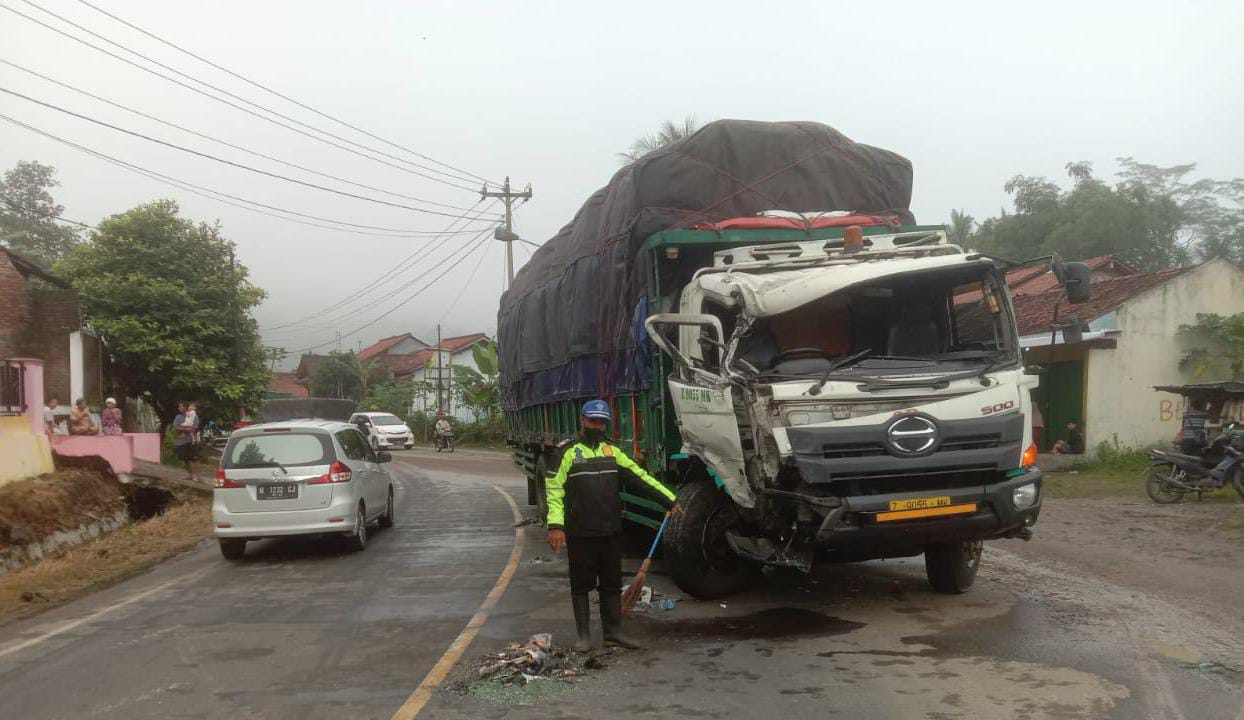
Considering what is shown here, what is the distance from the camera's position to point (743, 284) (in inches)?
294

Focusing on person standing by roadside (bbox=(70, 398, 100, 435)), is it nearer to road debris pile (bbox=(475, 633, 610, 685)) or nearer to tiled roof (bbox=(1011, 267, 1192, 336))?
road debris pile (bbox=(475, 633, 610, 685))

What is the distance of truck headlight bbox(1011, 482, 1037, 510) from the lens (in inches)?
269

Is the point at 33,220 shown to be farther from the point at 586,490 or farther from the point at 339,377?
the point at 586,490

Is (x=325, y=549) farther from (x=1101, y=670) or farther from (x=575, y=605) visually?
(x=1101, y=670)

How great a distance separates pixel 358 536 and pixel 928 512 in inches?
300

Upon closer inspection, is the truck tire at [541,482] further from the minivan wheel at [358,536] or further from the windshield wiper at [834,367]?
the windshield wiper at [834,367]

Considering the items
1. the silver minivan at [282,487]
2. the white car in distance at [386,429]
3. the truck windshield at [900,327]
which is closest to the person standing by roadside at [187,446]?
the silver minivan at [282,487]

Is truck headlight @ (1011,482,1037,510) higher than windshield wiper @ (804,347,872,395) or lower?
lower

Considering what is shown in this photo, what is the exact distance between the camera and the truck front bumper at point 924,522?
649cm

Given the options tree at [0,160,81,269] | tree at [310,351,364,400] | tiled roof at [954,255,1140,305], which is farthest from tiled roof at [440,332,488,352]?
tiled roof at [954,255,1140,305]

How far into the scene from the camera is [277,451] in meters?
11.5

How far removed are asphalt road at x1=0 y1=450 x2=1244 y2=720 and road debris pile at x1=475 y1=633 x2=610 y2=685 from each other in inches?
4.2

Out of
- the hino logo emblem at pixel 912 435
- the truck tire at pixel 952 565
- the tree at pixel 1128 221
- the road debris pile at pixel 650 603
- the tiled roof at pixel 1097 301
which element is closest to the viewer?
the hino logo emblem at pixel 912 435

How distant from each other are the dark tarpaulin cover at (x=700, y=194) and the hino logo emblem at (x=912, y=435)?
249 cm
